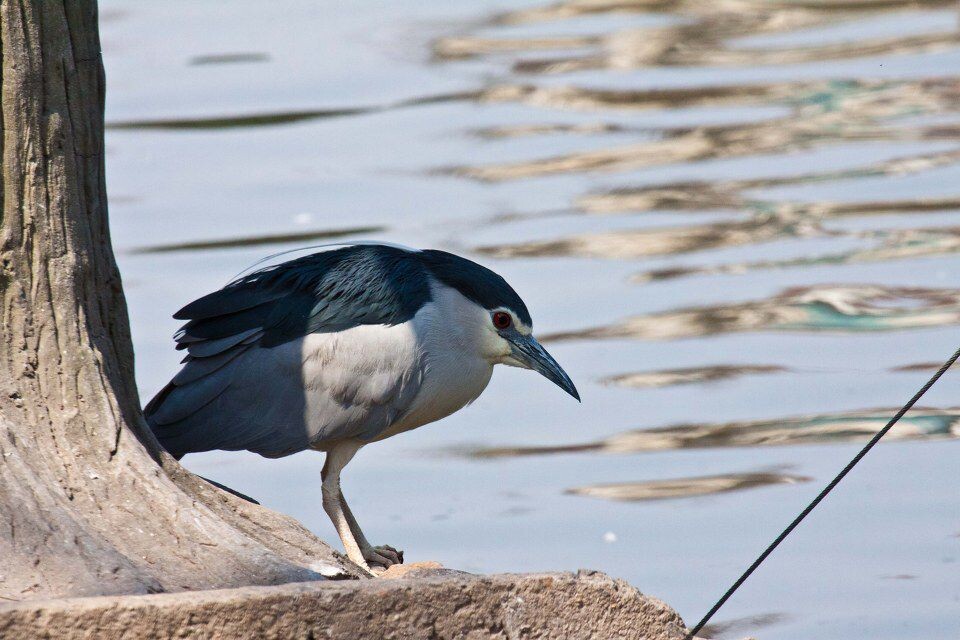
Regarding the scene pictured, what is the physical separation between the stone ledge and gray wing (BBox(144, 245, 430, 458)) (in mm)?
1379

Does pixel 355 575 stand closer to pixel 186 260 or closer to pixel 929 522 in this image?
pixel 929 522

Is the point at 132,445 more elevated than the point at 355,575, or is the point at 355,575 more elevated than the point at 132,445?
the point at 132,445

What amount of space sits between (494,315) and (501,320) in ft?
0.11

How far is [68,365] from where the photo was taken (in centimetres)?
433

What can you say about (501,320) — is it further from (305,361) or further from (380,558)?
(380,558)

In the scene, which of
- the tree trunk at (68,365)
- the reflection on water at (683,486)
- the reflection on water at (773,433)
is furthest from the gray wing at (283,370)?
the reflection on water at (773,433)

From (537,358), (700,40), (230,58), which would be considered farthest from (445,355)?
(700,40)

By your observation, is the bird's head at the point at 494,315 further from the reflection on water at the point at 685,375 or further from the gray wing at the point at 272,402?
the reflection on water at the point at 685,375


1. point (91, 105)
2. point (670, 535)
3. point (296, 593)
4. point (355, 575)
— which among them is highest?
point (91, 105)

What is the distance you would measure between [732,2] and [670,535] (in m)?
11.1

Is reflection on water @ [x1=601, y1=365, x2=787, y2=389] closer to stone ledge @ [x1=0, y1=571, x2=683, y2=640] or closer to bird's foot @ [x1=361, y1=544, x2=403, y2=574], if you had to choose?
bird's foot @ [x1=361, y1=544, x2=403, y2=574]

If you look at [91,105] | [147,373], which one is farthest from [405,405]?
[147,373]

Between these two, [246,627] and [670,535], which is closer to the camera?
[246,627]

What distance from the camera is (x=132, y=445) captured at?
4406 millimetres
